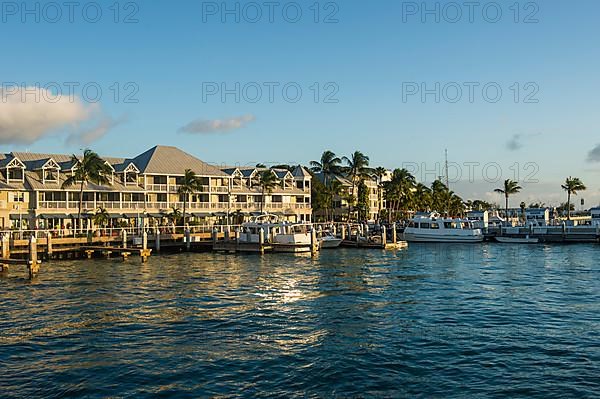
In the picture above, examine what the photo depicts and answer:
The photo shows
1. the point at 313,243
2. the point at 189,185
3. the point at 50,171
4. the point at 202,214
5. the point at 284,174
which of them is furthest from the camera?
the point at 284,174

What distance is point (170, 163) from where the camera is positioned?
273 feet

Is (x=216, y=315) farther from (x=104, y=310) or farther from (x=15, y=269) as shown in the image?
(x=15, y=269)

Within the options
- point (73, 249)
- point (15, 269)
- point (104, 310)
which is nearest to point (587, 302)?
point (104, 310)

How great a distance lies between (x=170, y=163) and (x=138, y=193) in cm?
779

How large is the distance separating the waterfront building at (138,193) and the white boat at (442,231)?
23.0 meters

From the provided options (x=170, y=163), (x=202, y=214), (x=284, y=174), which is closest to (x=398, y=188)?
(x=284, y=174)

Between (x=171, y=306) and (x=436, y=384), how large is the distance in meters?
15.6

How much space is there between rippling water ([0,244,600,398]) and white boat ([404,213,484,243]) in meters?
36.3

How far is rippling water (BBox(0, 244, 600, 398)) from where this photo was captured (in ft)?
54.6

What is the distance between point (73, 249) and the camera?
5488cm

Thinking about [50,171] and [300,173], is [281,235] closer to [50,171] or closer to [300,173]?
[50,171]

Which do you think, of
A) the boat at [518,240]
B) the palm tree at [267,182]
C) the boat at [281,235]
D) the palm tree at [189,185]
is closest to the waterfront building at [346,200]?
the palm tree at [267,182]

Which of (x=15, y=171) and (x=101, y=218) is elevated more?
(x=15, y=171)

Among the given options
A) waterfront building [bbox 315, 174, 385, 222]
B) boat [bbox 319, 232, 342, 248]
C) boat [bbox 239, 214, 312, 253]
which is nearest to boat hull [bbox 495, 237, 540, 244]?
boat [bbox 319, 232, 342, 248]
